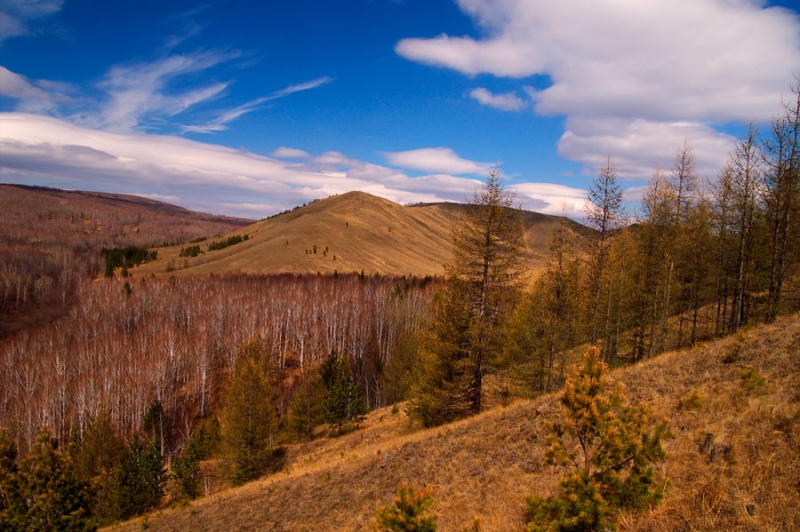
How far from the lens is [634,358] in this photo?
3000 cm

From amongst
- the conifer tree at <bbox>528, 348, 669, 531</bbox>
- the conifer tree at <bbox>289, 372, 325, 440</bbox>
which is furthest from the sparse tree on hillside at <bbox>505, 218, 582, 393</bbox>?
the conifer tree at <bbox>289, 372, 325, 440</bbox>

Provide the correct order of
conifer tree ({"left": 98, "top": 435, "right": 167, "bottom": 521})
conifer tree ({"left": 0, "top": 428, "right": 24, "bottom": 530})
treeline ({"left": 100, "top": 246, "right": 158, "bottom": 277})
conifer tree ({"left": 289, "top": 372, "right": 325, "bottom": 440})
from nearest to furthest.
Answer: conifer tree ({"left": 0, "top": 428, "right": 24, "bottom": 530})
conifer tree ({"left": 98, "top": 435, "right": 167, "bottom": 521})
conifer tree ({"left": 289, "top": 372, "right": 325, "bottom": 440})
treeline ({"left": 100, "top": 246, "right": 158, "bottom": 277})

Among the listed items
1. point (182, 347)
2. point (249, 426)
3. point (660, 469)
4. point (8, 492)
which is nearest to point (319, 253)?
point (182, 347)

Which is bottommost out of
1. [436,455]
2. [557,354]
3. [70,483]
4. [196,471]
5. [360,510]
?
[196,471]

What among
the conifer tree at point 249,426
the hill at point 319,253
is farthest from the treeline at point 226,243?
the conifer tree at point 249,426

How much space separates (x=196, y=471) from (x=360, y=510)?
2870 centimetres

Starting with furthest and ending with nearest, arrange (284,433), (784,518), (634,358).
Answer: (284,433) < (634,358) < (784,518)

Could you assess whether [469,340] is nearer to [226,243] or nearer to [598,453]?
[598,453]

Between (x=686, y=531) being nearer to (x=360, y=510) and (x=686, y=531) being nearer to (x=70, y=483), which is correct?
(x=360, y=510)

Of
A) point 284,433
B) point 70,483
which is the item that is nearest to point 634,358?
point 284,433

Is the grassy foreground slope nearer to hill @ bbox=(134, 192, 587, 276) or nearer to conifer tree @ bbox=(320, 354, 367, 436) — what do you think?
conifer tree @ bbox=(320, 354, 367, 436)

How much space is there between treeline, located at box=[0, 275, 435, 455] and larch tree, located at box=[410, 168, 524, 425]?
2809 centimetres

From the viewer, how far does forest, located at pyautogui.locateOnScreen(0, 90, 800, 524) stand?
21.4 m

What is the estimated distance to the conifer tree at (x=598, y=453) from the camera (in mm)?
6082
